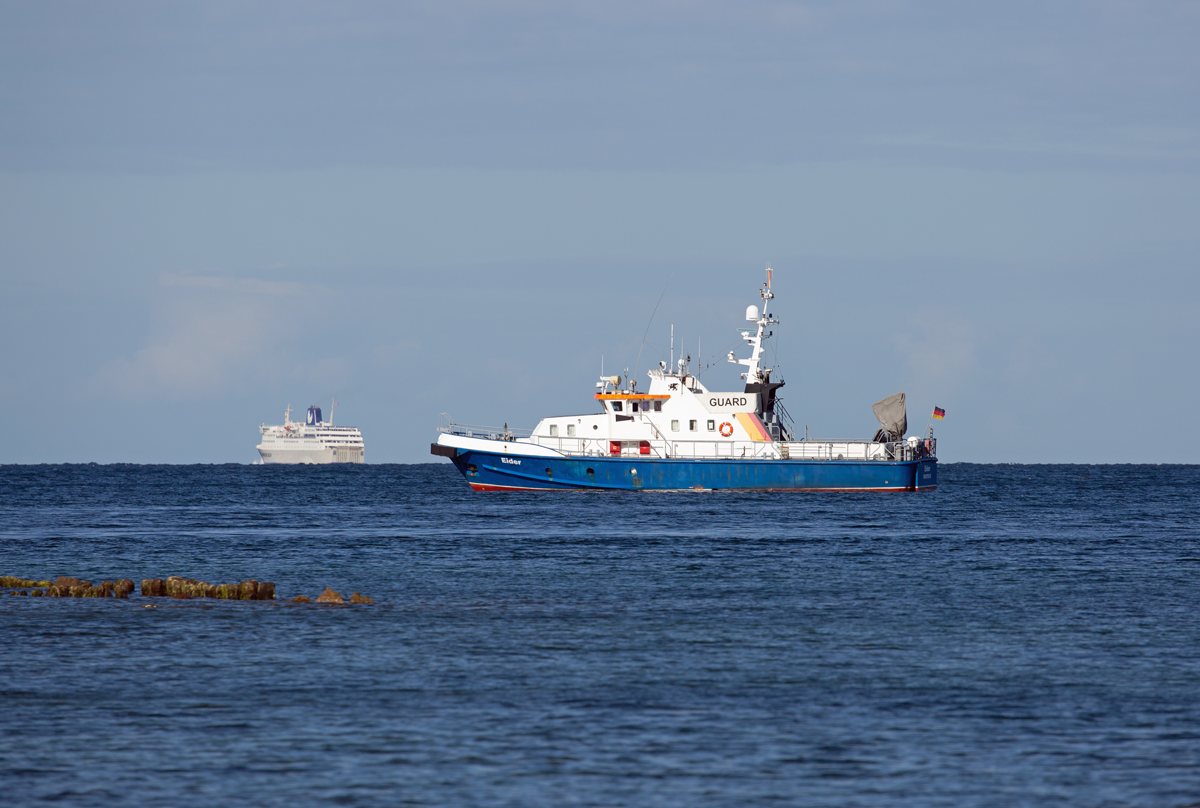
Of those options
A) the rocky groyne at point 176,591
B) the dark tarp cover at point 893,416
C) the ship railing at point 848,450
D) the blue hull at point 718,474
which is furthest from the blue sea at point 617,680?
the dark tarp cover at point 893,416

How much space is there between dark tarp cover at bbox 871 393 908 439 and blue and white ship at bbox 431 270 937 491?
167mm

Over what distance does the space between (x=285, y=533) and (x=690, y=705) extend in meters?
35.3

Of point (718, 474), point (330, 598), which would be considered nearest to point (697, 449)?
point (718, 474)

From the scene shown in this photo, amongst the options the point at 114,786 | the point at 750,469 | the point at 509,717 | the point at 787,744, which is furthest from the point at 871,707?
the point at 750,469

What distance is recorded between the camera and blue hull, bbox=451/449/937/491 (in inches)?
2451

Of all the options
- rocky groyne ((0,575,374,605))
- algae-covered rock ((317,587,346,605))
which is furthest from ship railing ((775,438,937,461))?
algae-covered rock ((317,587,346,605))

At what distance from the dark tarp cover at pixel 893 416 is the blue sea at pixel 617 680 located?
24730 millimetres

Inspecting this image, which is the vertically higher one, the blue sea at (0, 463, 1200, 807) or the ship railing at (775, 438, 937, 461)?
the ship railing at (775, 438, 937, 461)

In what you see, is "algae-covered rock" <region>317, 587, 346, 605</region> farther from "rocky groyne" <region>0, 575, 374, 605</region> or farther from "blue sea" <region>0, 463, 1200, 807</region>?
"blue sea" <region>0, 463, 1200, 807</region>

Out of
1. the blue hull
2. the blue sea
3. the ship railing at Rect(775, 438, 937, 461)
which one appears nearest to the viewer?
the blue sea

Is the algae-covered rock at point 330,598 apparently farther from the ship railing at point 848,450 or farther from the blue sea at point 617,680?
the ship railing at point 848,450

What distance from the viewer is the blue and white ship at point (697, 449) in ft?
205

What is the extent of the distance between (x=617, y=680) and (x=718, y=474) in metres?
44.3

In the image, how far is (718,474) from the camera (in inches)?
2457
